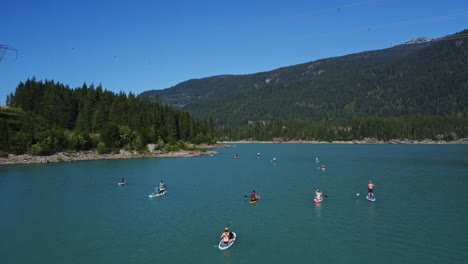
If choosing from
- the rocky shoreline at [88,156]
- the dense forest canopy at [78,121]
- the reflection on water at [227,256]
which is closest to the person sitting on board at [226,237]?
the reflection on water at [227,256]

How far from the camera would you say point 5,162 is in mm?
111250

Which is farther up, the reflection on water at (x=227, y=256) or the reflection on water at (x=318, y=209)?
the reflection on water at (x=227, y=256)

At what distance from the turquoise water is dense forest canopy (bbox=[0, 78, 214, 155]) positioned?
132 feet

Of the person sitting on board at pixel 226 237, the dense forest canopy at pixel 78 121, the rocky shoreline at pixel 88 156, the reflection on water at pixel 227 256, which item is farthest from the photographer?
the dense forest canopy at pixel 78 121

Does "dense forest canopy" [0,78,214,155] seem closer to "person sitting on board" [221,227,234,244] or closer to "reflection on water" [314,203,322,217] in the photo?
"reflection on water" [314,203,322,217]

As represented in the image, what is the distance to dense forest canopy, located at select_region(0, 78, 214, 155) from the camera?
121 m

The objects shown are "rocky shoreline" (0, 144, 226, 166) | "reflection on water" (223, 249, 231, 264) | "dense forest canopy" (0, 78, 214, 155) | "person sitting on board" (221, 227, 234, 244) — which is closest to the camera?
"reflection on water" (223, 249, 231, 264)

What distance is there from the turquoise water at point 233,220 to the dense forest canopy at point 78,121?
4039 centimetres

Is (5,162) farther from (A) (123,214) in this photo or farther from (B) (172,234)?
(B) (172,234)

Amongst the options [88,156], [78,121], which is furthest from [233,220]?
[78,121]

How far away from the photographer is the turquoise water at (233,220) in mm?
35156

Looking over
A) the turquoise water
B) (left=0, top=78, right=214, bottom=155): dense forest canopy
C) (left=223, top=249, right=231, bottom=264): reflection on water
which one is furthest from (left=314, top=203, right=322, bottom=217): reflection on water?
(left=0, top=78, right=214, bottom=155): dense forest canopy

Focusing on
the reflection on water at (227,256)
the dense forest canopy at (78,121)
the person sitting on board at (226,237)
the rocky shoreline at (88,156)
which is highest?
the dense forest canopy at (78,121)

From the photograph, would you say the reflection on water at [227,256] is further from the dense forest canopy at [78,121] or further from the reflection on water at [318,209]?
the dense forest canopy at [78,121]
